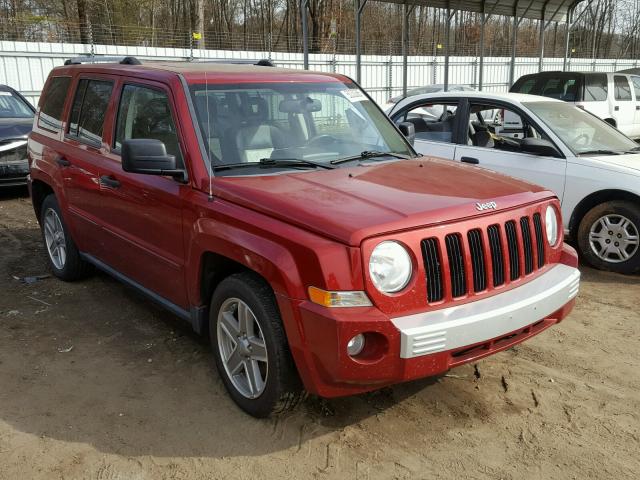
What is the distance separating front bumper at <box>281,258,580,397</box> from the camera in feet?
8.86

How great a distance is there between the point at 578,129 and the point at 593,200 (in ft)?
3.44

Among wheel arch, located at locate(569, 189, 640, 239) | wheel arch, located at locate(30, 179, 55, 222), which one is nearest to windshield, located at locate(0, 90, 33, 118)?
wheel arch, located at locate(30, 179, 55, 222)

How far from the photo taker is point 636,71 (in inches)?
862

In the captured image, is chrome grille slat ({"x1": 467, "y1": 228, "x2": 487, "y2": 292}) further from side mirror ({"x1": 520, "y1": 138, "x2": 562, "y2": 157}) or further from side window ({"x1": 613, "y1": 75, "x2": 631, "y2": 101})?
side window ({"x1": 613, "y1": 75, "x2": 631, "y2": 101})

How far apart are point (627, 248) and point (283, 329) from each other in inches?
166

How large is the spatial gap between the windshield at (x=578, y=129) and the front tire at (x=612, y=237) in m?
0.71

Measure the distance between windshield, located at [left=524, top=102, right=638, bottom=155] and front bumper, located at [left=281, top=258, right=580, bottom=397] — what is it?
153 inches

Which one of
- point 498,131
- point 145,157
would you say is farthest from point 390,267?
point 498,131

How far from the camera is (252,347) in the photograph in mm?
3256

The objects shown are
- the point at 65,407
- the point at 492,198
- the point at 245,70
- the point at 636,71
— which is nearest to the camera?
the point at 492,198

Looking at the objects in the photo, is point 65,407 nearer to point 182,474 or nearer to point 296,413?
point 182,474

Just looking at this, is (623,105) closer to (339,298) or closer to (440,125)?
(440,125)

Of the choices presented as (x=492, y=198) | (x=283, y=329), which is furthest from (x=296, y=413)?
(x=492, y=198)

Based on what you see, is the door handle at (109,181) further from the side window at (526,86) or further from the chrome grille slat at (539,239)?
the side window at (526,86)
